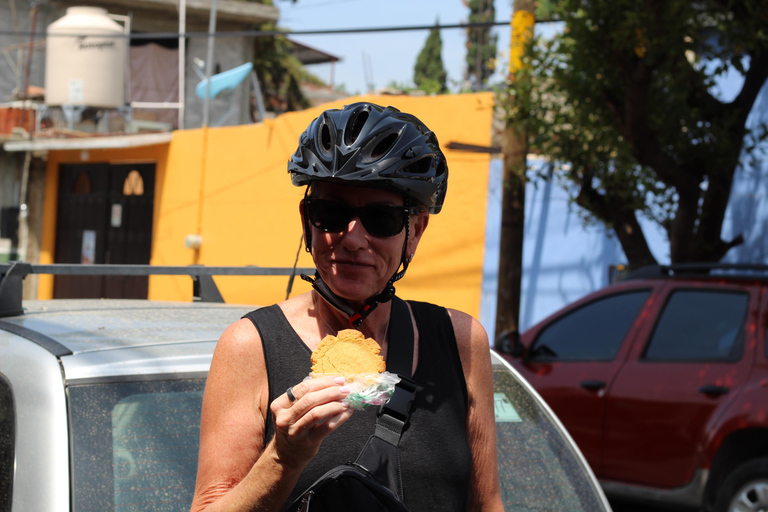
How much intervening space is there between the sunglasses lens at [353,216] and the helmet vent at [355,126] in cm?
15

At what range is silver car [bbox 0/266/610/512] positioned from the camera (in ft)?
6.61

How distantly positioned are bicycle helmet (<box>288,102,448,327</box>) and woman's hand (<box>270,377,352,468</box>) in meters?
0.41

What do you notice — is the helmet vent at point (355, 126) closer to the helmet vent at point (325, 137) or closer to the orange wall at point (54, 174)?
the helmet vent at point (325, 137)

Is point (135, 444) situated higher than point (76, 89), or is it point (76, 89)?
point (76, 89)

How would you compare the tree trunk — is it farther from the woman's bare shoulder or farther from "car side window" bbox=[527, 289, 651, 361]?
the woman's bare shoulder

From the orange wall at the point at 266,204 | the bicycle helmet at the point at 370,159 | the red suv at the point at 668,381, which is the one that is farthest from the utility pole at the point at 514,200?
the bicycle helmet at the point at 370,159

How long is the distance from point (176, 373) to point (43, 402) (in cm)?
37

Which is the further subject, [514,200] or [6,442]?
[514,200]

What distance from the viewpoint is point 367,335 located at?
6.26 feet

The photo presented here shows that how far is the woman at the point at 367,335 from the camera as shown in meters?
1.64

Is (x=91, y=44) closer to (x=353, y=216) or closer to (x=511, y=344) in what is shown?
(x=511, y=344)

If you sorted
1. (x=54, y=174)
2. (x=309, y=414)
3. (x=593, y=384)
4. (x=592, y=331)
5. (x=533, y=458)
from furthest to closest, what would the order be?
1. (x=54, y=174)
2. (x=592, y=331)
3. (x=593, y=384)
4. (x=533, y=458)
5. (x=309, y=414)

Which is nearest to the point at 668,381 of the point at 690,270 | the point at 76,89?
the point at 690,270

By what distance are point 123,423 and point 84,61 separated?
16.4 m
